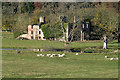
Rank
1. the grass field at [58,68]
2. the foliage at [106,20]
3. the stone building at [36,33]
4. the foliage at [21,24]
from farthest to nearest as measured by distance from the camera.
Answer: the foliage at [21,24] → the stone building at [36,33] → the foliage at [106,20] → the grass field at [58,68]

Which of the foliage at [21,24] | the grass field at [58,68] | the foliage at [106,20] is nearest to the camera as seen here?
the grass field at [58,68]

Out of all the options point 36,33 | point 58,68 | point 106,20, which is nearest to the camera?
point 58,68

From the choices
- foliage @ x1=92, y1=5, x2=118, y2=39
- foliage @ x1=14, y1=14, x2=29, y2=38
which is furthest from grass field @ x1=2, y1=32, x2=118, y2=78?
foliage @ x1=14, y1=14, x2=29, y2=38

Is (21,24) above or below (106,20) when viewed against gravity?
below

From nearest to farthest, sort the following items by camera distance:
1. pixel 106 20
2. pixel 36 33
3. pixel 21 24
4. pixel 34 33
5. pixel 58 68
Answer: pixel 58 68, pixel 106 20, pixel 36 33, pixel 34 33, pixel 21 24

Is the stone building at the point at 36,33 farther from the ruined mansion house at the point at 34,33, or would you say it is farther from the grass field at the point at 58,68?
the grass field at the point at 58,68

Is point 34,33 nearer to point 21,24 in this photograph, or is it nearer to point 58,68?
point 21,24

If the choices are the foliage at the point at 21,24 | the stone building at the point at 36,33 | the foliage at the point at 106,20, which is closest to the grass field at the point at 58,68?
the foliage at the point at 106,20

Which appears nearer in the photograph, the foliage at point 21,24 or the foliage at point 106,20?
the foliage at point 106,20

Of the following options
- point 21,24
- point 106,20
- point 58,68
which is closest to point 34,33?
point 21,24

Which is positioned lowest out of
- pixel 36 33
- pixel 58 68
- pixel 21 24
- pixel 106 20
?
pixel 58 68

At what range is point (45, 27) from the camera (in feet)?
196

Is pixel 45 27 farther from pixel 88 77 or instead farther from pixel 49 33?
pixel 88 77

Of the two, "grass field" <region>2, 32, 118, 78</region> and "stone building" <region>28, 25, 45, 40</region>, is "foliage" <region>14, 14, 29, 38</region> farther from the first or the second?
"grass field" <region>2, 32, 118, 78</region>
